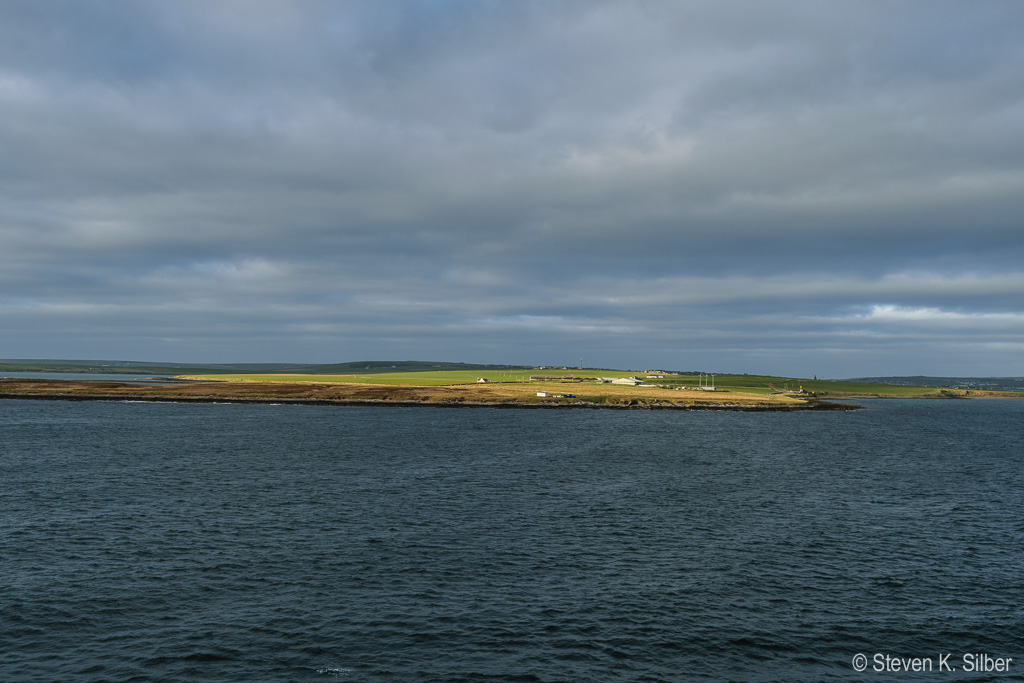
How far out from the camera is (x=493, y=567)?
38.2 metres

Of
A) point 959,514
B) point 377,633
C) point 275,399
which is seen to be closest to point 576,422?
point 959,514

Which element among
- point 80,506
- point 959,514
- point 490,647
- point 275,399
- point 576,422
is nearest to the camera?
point 490,647

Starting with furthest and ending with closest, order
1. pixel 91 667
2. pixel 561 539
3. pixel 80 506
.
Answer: pixel 80 506 < pixel 561 539 < pixel 91 667

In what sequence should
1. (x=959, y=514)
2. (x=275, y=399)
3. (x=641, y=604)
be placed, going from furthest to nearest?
(x=275, y=399) → (x=959, y=514) → (x=641, y=604)

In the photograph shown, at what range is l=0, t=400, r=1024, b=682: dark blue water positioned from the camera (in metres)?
26.8

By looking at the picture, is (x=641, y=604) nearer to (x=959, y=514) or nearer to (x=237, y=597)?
(x=237, y=597)

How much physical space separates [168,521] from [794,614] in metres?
44.3

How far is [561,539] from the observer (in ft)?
147

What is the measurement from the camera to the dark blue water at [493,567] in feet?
87.9

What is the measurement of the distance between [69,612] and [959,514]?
6829 centimetres

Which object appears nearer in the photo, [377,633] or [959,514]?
[377,633]

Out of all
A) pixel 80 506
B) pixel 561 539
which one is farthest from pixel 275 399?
pixel 561 539

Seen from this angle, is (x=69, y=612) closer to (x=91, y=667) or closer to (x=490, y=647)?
(x=91, y=667)

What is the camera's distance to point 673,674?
1007 inches
